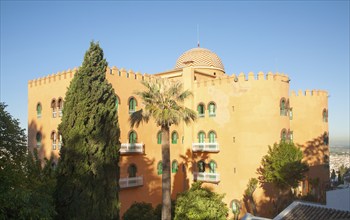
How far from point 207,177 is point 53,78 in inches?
667

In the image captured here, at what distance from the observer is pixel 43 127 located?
28.8 m

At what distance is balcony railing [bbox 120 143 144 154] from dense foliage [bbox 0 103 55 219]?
7.34 m

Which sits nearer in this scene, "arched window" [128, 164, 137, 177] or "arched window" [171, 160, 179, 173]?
"arched window" [128, 164, 137, 177]

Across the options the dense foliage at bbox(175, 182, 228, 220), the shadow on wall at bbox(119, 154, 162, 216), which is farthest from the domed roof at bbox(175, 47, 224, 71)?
the dense foliage at bbox(175, 182, 228, 220)

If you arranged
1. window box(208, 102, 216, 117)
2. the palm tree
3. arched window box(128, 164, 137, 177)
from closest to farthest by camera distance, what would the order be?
the palm tree → arched window box(128, 164, 137, 177) → window box(208, 102, 216, 117)

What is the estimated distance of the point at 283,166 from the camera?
2602 centimetres

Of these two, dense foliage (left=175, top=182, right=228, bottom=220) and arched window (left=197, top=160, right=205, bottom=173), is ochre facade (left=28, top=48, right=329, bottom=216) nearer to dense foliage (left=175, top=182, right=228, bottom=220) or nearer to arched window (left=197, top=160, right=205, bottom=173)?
arched window (left=197, top=160, right=205, bottom=173)

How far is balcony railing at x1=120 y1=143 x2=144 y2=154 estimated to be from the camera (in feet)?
86.2

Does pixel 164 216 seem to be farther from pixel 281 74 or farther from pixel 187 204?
pixel 281 74

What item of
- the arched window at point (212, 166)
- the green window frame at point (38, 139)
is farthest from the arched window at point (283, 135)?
the green window frame at point (38, 139)

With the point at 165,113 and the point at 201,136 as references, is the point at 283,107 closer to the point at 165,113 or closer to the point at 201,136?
the point at 201,136

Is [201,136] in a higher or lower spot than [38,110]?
lower

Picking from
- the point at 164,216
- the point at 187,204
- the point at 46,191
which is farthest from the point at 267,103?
the point at 46,191

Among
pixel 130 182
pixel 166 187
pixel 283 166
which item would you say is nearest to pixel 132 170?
pixel 130 182
